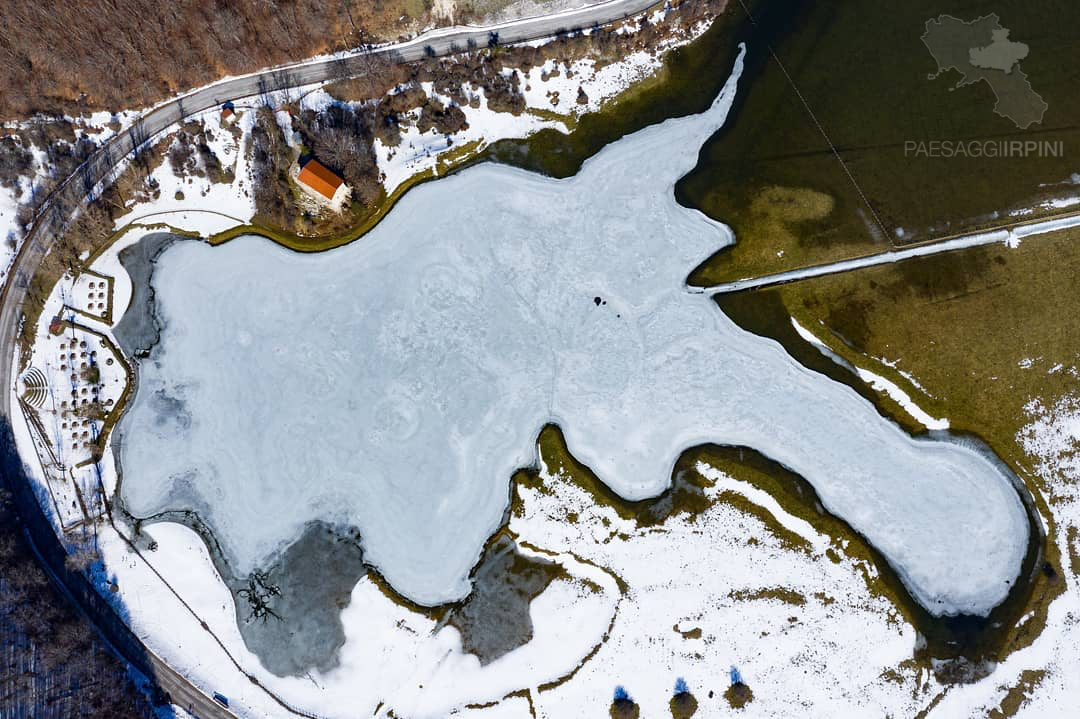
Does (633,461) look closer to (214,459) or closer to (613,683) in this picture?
(613,683)

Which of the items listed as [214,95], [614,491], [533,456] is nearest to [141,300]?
[214,95]

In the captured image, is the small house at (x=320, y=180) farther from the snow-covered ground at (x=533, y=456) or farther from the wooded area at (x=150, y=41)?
the wooded area at (x=150, y=41)

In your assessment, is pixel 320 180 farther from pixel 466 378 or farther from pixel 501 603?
pixel 501 603

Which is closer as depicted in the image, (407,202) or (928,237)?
(928,237)

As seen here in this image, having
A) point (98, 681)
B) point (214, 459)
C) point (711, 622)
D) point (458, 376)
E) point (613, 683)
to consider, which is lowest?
point (98, 681)

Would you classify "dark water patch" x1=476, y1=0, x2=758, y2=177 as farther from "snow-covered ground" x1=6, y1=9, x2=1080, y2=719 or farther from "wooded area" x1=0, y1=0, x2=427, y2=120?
"wooded area" x1=0, y1=0, x2=427, y2=120

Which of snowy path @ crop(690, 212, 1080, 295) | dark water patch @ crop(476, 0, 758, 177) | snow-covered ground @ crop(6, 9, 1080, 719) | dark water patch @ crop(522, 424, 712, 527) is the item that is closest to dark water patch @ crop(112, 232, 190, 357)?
snow-covered ground @ crop(6, 9, 1080, 719)

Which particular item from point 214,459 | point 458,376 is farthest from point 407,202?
point 214,459
